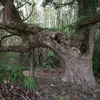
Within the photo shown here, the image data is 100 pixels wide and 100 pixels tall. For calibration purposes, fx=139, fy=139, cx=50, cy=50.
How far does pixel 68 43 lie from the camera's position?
3223 mm

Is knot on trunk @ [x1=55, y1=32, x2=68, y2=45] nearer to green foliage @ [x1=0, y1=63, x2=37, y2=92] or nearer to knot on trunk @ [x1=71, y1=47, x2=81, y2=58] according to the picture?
knot on trunk @ [x1=71, y1=47, x2=81, y2=58]

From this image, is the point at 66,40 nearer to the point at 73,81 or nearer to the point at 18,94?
the point at 73,81

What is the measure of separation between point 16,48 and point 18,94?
4.67 feet

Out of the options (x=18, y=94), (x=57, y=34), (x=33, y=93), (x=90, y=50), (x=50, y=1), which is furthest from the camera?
(x=50, y=1)

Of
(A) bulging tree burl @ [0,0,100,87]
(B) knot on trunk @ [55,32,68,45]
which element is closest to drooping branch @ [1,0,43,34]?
(A) bulging tree burl @ [0,0,100,87]

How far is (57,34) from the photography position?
3205 mm

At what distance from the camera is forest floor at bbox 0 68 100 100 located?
7.92ft

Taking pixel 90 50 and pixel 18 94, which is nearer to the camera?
pixel 18 94

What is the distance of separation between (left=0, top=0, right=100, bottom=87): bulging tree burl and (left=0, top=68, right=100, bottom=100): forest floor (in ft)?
0.63

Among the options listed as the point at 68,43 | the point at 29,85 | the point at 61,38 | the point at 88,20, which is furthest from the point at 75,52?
the point at 29,85

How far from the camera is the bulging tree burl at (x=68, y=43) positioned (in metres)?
3.09

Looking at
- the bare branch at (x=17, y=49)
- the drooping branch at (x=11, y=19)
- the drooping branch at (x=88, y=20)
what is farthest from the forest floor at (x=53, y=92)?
the drooping branch at (x=88, y=20)

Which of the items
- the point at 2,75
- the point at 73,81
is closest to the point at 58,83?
the point at 73,81

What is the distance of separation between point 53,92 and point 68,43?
1146 mm
